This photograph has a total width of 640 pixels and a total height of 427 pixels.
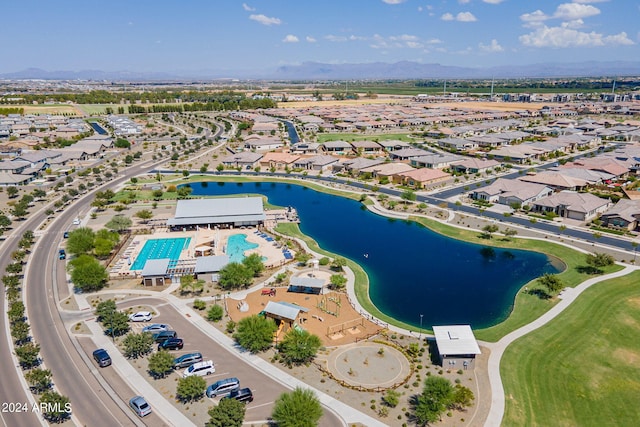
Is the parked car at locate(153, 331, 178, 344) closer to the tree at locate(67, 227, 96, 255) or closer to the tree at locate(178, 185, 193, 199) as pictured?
the tree at locate(67, 227, 96, 255)

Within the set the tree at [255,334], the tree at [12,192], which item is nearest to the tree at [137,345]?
the tree at [255,334]

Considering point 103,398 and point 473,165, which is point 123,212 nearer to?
point 103,398

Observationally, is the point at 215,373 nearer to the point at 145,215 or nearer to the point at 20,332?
Answer: the point at 20,332

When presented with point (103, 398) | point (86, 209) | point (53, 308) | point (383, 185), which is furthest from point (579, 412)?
point (86, 209)

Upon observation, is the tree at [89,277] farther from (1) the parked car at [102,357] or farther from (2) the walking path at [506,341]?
(2) the walking path at [506,341]

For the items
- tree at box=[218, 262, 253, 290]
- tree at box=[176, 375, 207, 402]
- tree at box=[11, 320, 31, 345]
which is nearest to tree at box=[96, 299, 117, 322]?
tree at box=[11, 320, 31, 345]

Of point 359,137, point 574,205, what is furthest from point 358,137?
point 574,205
